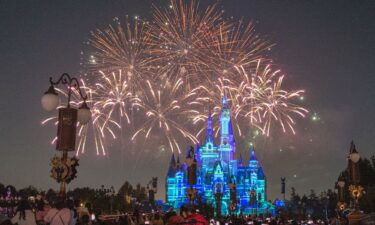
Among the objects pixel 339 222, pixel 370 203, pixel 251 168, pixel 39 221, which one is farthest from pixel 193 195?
pixel 251 168

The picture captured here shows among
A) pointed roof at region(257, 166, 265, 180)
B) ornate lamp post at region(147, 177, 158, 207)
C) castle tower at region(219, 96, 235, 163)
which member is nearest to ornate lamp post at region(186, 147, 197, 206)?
ornate lamp post at region(147, 177, 158, 207)

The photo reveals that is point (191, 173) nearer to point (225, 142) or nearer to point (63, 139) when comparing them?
point (63, 139)

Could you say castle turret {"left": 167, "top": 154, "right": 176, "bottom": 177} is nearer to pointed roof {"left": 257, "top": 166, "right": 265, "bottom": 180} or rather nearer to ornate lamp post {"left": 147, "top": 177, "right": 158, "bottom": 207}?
pointed roof {"left": 257, "top": 166, "right": 265, "bottom": 180}

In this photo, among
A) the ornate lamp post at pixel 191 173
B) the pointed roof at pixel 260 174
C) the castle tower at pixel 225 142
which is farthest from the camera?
the castle tower at pixel 225 142

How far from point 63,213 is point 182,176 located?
123 metres

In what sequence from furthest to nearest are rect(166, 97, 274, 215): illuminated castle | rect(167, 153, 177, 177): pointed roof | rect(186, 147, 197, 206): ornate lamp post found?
rect(167, 153, 177, 177): pointed roof
rect(166, 97, 274, 215): illuminated castle
rect(186, 147, 197, 206): ornate lamp post

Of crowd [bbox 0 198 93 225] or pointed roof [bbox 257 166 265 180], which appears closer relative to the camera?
crowd [bbox 0 198 93 225]

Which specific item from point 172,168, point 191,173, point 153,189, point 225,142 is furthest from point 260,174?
point 191,173

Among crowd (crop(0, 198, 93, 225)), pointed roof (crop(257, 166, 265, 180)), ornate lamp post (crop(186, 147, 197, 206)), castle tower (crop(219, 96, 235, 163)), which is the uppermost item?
castle tower (crop(219, 96, 235, 163))

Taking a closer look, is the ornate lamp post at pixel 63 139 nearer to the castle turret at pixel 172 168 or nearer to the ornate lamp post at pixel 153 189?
the ornate lamp post at pixel 153 189

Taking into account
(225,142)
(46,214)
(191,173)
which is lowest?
(46,214)

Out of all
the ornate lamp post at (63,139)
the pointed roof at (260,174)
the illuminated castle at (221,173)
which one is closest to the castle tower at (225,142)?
the illuminated castle at (221,173)

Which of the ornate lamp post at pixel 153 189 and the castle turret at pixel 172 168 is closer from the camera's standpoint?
the ornate lamp post at pixel 153 189

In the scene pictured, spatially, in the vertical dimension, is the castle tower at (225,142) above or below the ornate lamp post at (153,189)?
above
